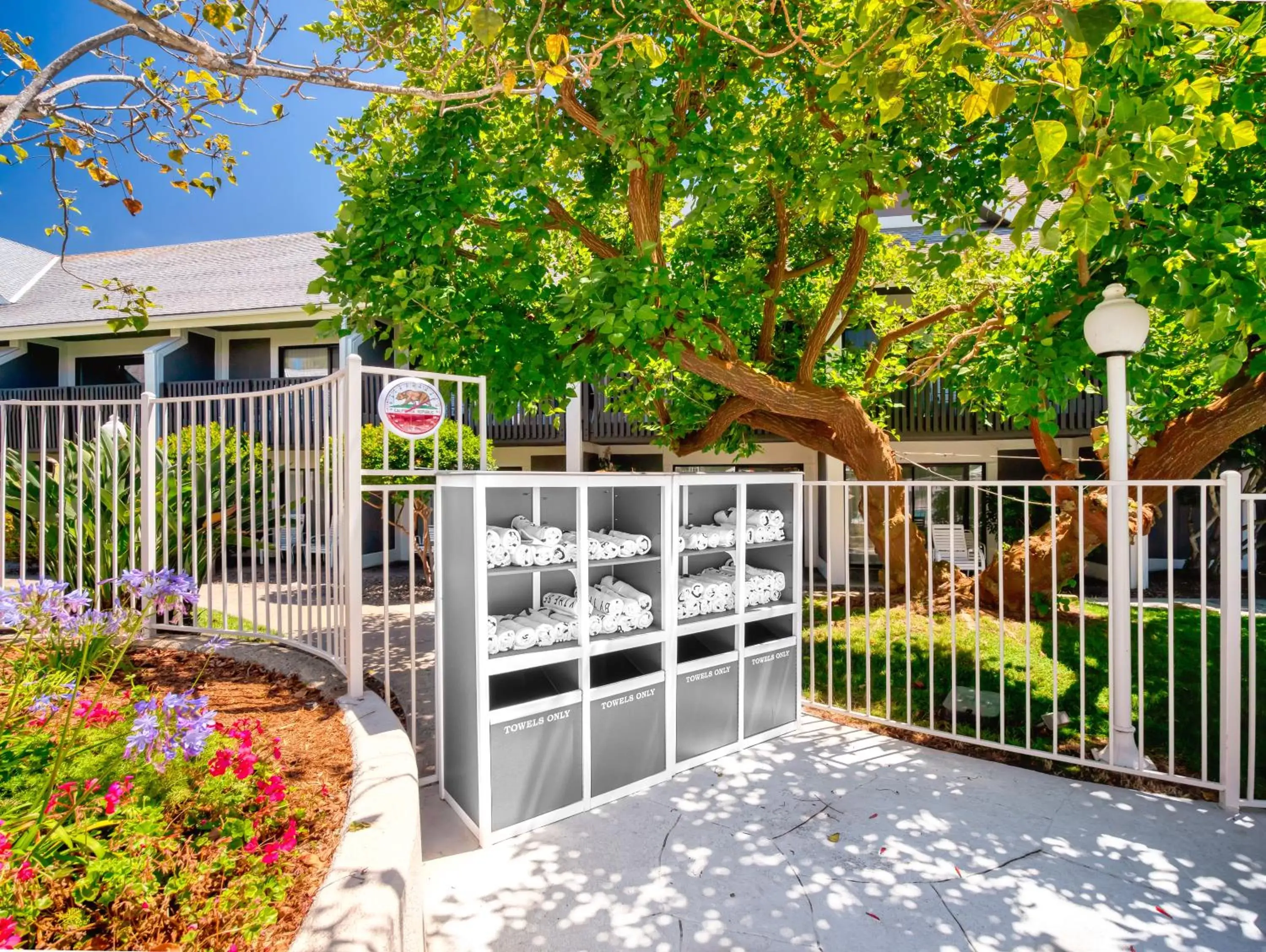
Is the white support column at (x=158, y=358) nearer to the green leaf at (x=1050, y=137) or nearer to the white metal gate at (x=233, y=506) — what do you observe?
the white metal gate at (x=233, y=506)

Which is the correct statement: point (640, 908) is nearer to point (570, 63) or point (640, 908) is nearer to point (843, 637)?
point (843, 637)

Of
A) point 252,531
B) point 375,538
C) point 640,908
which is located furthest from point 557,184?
point 375,538

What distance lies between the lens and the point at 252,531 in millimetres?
4273

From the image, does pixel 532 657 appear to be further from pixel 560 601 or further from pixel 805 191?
pixel 805 191

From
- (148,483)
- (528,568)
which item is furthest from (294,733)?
(148,483)

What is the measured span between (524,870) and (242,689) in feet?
6.97

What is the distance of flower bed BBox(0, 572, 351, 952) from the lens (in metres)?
1.78

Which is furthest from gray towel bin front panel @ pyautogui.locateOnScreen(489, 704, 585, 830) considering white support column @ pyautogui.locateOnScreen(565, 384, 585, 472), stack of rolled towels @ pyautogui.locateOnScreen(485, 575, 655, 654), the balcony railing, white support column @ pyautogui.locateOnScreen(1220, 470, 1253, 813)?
white support column @ pyautogui.locateOnScreen(565, 384, 585, 472)

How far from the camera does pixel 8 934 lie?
1487mm

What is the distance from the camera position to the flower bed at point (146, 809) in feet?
5.84

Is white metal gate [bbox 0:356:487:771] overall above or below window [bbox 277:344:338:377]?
below

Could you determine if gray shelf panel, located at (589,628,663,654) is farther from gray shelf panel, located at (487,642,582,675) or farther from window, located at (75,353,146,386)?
window, located at (75,353,146,386)

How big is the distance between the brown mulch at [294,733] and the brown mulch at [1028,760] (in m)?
3.49

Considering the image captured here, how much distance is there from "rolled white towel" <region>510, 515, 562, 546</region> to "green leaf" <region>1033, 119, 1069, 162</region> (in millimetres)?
2696
